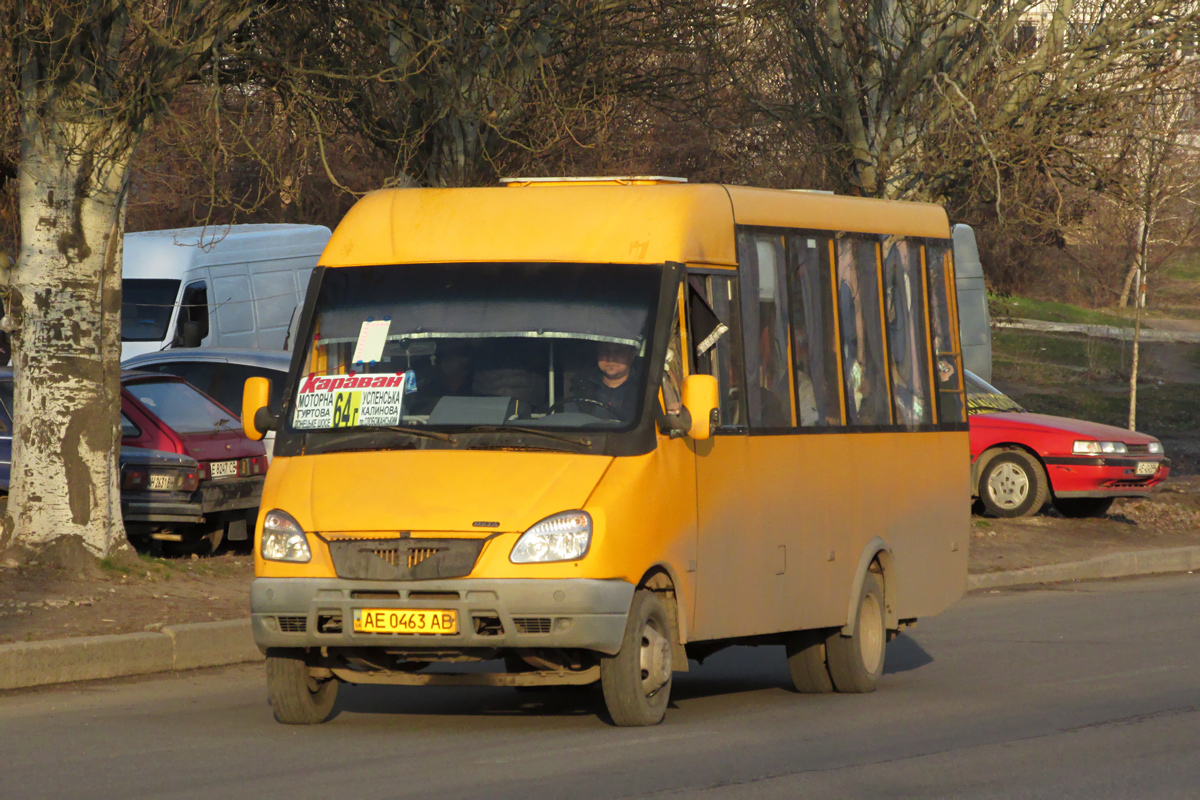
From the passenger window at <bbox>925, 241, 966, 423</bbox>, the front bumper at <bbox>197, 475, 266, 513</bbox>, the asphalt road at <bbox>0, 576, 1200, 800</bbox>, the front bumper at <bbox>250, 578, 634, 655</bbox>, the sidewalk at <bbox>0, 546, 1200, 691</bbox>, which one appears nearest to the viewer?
the asphalt road at <bbox>0, 576, 1200, 800</bbox>

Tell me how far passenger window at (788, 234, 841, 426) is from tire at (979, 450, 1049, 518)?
10.5 m

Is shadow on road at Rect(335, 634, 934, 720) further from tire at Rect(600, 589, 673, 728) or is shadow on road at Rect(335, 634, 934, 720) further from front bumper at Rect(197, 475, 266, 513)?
front bumper at Rect(197, 475, 266, 513)

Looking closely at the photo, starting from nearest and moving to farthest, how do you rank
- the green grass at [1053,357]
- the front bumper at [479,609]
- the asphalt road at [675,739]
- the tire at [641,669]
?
the asphalt road at [675,739] < the front bumper at [479,609] < the tire at [641,669] < the green grass at [1053,357]

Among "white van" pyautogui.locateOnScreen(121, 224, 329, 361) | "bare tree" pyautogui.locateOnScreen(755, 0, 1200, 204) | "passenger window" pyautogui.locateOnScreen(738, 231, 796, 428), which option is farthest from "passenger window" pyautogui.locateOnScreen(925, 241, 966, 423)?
"white van" pyautogui.locateOnScreen(121, 224, 329, 361)

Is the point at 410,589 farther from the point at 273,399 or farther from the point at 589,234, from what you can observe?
the point at 273,399

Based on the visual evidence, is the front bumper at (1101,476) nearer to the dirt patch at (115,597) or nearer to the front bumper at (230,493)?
the front bumper at (230,493)

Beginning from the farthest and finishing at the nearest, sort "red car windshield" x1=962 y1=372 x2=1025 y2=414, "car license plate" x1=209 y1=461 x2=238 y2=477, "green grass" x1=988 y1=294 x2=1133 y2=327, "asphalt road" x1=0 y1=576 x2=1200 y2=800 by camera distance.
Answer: "green grass" x1=988 y1=294 x2=1133 y2=327, "red car windshield" x1=962 y1=372 x2=1025 y2=414, "car license plate" x1=209 y1=461 x2=238 y2=477, "asphalt road" x1=0 y1=576 x2=1200 y2=800

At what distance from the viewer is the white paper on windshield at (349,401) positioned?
8312 millimetres

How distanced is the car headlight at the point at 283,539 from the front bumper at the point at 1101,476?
43.6 feet

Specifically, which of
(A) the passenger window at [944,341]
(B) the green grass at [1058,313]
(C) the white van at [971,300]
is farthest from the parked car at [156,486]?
(B) the green grass at [1058,313]

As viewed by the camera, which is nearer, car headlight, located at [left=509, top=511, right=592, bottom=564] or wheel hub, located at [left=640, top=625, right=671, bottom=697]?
car headlight, located at [left=509, top=511, right=592, bottom=564]

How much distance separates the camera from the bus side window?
8.70 metres

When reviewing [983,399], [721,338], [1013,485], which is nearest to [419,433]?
[721,338]

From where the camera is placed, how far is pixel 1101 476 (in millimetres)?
19578
